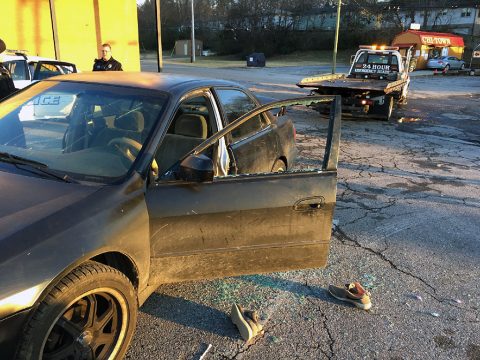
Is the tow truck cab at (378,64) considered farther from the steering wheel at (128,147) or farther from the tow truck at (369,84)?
the steering wheel at (128,147)

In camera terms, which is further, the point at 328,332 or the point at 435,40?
the point at 435,40

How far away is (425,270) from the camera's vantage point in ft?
12.5

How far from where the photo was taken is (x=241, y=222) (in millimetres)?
2764

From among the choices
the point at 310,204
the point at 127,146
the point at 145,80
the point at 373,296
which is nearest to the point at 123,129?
the point at 127,146

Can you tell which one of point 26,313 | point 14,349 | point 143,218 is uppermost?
point 143,218

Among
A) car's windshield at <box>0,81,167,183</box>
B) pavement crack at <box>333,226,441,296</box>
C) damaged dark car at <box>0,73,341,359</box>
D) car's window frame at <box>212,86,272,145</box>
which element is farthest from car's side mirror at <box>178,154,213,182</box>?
pavement crack at <box>333,226,441,296</box>

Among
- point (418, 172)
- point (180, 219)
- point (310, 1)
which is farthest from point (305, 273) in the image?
point (310, 1)

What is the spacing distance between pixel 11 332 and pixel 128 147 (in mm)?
1297

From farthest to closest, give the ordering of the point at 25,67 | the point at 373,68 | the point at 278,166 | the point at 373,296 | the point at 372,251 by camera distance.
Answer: the point at 373,68 → the point at 25,67 → the point at 278,166 → the point at 372,251 → the point at 373,296

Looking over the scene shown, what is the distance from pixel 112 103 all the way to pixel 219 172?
0.92m

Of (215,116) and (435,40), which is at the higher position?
(435,40)

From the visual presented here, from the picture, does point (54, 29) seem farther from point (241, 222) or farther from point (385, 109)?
point (241, 222)

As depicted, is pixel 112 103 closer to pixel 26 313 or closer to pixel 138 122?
pixel 138 122

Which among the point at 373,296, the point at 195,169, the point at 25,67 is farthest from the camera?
the point at 25,67
